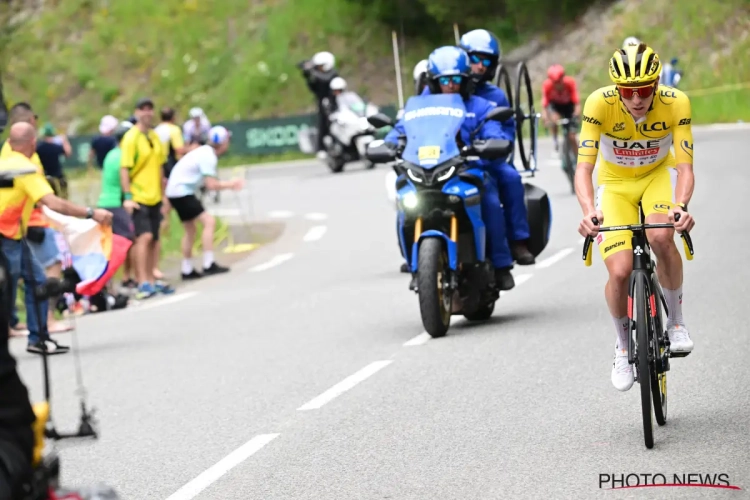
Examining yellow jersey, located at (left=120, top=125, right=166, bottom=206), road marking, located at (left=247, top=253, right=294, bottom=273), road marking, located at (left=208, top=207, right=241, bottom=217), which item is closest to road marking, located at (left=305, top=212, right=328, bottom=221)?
road marking, located at (left=208, top=207, right=241, bottom=217)

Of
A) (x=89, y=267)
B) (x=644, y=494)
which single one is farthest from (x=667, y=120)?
(x=89, y=267)

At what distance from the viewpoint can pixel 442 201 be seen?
1181 cm

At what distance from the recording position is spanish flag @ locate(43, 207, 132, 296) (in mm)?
12883

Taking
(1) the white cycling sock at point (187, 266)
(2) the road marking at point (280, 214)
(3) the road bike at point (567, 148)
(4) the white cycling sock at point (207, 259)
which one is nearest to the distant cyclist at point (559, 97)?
(3) the road bike at point (567, 148)

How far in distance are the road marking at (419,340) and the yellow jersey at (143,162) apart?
20.7 ft

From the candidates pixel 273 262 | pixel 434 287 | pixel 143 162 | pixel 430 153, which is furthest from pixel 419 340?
pixel 273 262

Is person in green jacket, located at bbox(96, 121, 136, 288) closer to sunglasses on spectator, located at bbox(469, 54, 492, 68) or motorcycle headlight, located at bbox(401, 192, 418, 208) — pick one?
sunglasses on spectator, located at bbox(469, 54, 492, 68)

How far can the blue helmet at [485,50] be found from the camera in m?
12.8

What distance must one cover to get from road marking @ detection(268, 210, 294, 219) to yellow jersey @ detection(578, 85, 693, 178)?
19054 mm

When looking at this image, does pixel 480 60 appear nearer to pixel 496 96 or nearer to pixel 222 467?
pixel 496 96

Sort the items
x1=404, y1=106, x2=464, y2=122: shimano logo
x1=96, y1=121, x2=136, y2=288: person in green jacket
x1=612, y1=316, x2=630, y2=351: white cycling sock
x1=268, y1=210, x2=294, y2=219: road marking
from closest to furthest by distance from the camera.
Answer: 1. x1=612, y1=316, x2=630, y2=351: white cycling sock
2. x1=404, y1=106, x2=464, y2=122: shimano logo
3. x1=96, y1=121, x2=136, y2=288: person in green jacket
4. x1=268, y1=210, x2=294, y2=219: road marking

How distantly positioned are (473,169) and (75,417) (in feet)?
11.5

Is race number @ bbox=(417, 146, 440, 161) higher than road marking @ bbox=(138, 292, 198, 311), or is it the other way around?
race number @ bbox=(417, 146, 440, 161)

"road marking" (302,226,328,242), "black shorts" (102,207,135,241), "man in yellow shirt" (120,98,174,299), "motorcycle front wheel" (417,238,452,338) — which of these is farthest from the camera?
"road marking" (302,226,328,242)
